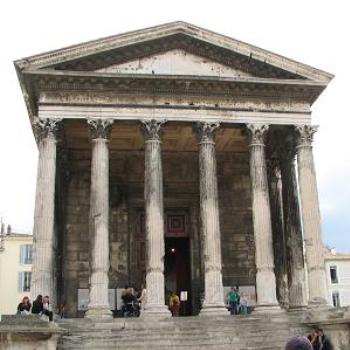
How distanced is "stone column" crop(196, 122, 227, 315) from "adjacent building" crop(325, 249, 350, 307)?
121 feet

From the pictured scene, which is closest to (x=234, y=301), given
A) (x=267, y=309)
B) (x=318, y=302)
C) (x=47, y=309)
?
(x=267, y=309)

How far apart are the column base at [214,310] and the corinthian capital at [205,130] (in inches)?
219

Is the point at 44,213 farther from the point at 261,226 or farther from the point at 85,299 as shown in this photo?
the point at 261,226

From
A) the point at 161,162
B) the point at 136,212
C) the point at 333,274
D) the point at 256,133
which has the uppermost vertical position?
the point at 256,133

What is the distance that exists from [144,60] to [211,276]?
25.4 feet

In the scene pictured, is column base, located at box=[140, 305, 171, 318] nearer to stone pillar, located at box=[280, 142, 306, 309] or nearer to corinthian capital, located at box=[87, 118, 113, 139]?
stone pillar, located at box=[280, 142, 306, 309]

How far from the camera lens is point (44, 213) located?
60.4 feet

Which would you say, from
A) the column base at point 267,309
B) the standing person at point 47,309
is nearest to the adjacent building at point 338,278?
the column base at point 267,309

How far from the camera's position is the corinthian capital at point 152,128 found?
773 inches

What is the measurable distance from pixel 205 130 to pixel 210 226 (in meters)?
3.34

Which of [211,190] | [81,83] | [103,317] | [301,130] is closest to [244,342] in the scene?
[103,317]

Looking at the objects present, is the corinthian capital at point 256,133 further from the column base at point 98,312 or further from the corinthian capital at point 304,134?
the column base at point 98,312

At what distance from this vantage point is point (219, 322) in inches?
661

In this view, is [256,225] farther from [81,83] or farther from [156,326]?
[81,83]
